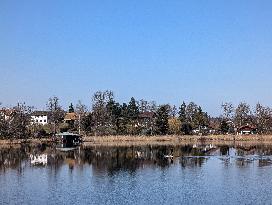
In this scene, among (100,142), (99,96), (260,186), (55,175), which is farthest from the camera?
(99,96)

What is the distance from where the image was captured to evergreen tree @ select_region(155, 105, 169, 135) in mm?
87188

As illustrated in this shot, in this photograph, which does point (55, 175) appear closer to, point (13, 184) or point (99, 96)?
point (13, 184)

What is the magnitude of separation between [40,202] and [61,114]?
74598 mm

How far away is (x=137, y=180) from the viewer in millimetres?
33969

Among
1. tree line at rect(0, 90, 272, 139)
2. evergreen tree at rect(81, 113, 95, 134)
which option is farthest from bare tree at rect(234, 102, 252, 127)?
evergreen tree at rect(81, 113, 95, 134)

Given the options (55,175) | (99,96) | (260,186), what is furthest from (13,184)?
(99,96)

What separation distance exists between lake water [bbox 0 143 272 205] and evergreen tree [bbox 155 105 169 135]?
35.0m

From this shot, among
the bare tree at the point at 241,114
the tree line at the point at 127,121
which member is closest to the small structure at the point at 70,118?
the tree line at the point at 127,121

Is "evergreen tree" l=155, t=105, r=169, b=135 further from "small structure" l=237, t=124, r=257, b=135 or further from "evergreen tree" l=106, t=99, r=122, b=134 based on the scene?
"small structure" l=237, t=124, r=257, b=135

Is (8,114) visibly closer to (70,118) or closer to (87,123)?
(87,123)

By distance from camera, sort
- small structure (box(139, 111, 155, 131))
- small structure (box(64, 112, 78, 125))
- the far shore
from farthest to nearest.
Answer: small structure (box(64, 112, 78, 125)), small structure (box(139, 111, 155, 131)), the far shore

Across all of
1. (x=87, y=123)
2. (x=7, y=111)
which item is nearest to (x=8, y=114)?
(x=7, y=111)

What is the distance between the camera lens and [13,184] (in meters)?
32.4

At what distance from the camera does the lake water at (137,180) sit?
2628 cm
